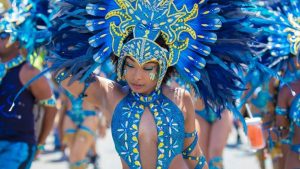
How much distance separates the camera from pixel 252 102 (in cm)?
938

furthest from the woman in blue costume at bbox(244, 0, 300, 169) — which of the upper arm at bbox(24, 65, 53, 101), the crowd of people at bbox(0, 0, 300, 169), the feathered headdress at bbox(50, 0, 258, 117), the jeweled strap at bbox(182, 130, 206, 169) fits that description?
the upper arm at bbox(24, 65, 53, 101)

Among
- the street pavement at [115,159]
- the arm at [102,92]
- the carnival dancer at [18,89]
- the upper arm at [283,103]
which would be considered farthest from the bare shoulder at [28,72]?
the street pavement at [115,159]

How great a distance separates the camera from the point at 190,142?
17.0 ft

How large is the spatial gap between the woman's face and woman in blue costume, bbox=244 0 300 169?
57.0 inches

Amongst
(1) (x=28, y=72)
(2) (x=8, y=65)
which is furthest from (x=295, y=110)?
(2) (x=8, y=65)

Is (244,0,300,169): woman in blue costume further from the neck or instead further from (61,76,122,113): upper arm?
the neck

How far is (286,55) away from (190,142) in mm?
1733

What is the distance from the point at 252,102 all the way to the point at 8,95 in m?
3.61

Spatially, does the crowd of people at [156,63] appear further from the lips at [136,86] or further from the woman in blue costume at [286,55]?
the woman in blue costume at [286,55]

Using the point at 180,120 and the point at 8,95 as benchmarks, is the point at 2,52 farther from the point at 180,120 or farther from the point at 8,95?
the point at 180,120

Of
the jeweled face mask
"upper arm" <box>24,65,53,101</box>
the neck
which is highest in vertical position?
the jeweled face mask

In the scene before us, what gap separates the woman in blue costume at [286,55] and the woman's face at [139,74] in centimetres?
145

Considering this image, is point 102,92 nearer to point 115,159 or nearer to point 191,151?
point 191,151

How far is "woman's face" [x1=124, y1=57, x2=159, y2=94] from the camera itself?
4977 millimetres
